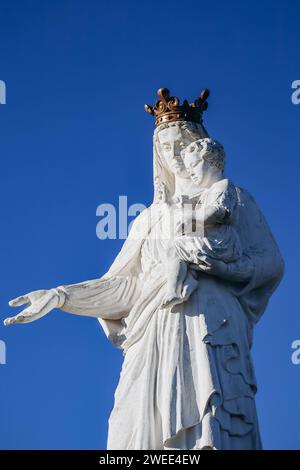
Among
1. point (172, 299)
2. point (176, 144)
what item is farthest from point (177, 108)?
point (172, 299)

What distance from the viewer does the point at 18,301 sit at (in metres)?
15.4

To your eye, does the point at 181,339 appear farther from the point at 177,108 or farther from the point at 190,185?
the point at 177,108

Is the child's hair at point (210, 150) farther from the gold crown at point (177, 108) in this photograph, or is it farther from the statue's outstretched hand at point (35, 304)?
the statue's outstretched hand at point (35, 304)

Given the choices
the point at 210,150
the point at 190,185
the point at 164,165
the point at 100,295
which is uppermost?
the point at 164,165

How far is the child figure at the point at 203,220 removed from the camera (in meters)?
14.9

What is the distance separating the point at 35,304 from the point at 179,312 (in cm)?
188

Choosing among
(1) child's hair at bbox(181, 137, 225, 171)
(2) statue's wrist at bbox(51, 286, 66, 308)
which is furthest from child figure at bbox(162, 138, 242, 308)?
(2) statue's wrist at bbox(51, 286, 66, 308)

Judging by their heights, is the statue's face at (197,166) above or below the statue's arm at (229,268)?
above

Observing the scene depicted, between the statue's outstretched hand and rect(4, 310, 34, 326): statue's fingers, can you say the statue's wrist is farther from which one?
rect(4, 310, 34, 326): statue's fingers

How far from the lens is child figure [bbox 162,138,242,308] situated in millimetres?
14859

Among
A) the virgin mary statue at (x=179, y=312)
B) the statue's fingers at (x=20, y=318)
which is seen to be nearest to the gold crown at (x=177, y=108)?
the virgin mary statue at (x=179, y=312)
